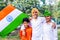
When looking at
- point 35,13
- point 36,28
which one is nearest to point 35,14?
point 35,13

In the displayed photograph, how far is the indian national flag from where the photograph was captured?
3.88 m

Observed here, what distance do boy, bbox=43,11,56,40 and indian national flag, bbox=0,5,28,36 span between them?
0.81 feet

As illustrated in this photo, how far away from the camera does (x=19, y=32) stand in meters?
3.88

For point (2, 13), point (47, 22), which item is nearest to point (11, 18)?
point (2, 13)

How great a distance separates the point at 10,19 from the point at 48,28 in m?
0.46

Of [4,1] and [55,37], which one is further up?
[4,1]

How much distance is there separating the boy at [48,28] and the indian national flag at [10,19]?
9.8 inches

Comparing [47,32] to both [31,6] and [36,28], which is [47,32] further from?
[31,6]

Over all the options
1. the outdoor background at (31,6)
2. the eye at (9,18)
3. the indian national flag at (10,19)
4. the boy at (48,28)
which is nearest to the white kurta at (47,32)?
the boy at (48,28)

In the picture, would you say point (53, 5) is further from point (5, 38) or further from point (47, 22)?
point (5, 38)

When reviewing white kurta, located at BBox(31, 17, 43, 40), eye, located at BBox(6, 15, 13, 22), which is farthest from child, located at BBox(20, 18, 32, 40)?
eye, located at BBox(6, 15, 13, 22)

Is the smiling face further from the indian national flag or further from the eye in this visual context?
the eye

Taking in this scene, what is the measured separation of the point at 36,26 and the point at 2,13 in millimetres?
422

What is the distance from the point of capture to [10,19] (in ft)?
12.7
